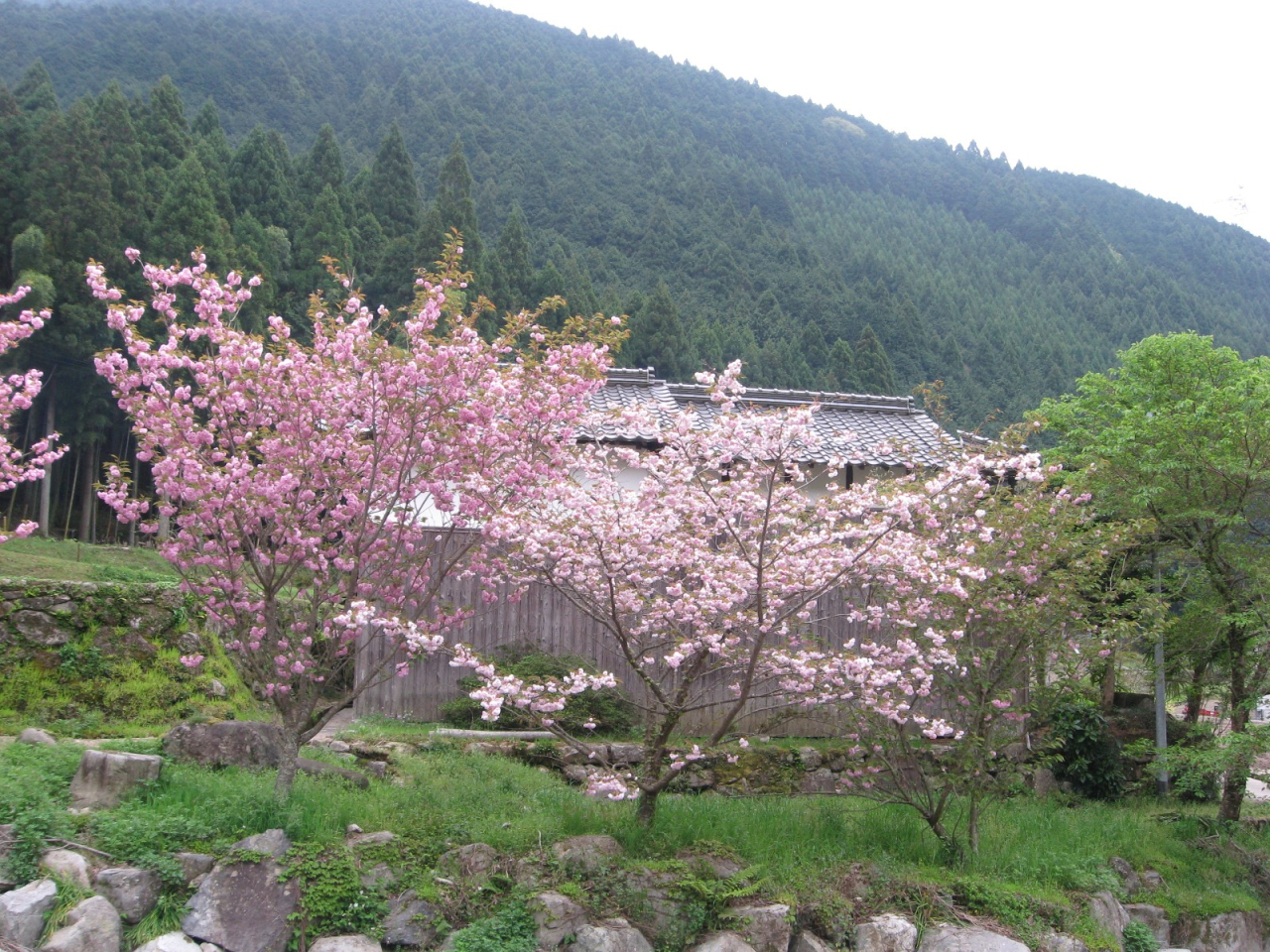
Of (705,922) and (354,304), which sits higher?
(354,304)

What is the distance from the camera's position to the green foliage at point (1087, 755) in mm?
9914

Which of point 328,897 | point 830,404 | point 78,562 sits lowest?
point 328,897

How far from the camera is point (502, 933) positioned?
5.64 metres

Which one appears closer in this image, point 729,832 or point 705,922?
point 705,922

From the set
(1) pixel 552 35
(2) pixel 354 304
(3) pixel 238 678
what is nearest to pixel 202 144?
(3) pixel 238 678

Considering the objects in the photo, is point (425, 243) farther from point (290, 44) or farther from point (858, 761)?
point (290, 44)

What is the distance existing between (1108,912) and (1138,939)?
1.38 ft

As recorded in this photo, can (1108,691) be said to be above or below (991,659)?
below

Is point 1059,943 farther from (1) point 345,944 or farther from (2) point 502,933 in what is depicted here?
(1) point 345,944

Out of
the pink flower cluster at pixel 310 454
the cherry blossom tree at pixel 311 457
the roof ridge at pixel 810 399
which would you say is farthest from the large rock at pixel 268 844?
the roof ridge at pixel 810 399

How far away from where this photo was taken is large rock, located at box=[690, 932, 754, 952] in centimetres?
593

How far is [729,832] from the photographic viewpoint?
6.80 meters

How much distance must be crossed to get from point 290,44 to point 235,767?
232 feet

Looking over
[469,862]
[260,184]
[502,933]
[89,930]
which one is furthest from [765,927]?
[260,184]
